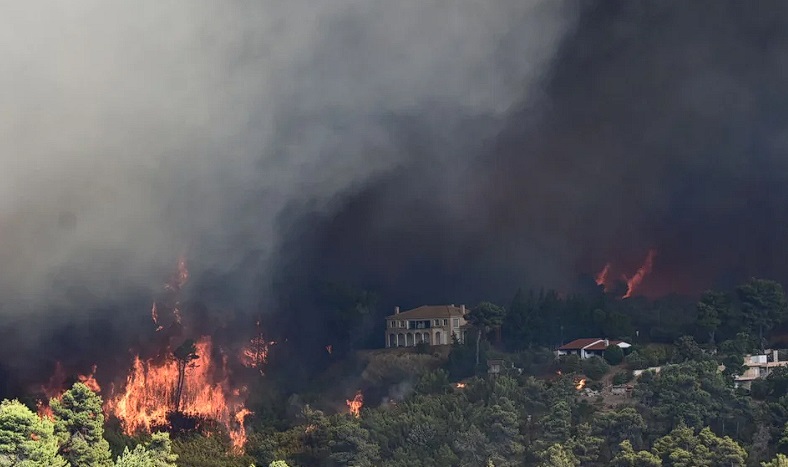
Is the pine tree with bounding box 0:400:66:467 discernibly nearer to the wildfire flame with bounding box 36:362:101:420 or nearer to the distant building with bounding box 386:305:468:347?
the wildfire flame with bounding box 36:362:101:420

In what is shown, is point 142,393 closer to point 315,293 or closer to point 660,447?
point 315,293

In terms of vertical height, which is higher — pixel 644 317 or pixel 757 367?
pixel 644 317

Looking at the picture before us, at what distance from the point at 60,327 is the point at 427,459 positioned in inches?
545

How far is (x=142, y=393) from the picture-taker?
50.8m

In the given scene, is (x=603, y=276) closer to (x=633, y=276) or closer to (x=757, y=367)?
(x=633, y=276)

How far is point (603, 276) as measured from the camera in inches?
2621

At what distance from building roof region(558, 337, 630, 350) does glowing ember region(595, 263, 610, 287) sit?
9112mm

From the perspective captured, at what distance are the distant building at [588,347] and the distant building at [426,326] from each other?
601 cm

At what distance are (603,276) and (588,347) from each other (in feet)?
37.6

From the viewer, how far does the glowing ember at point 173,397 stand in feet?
163

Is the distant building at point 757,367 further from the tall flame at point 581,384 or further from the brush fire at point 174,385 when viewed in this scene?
the brush fire at point 174,385

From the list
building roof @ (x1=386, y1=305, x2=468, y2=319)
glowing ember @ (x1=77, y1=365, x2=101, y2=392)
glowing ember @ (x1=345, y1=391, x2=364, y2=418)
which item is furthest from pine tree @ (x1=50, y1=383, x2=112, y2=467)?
building roof @ (x1=386, y1=305, x2=468, y2=319)

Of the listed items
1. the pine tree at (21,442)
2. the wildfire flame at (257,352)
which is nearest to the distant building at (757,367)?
the wildfire flame at (257,352)

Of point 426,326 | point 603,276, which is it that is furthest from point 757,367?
point 426,326
